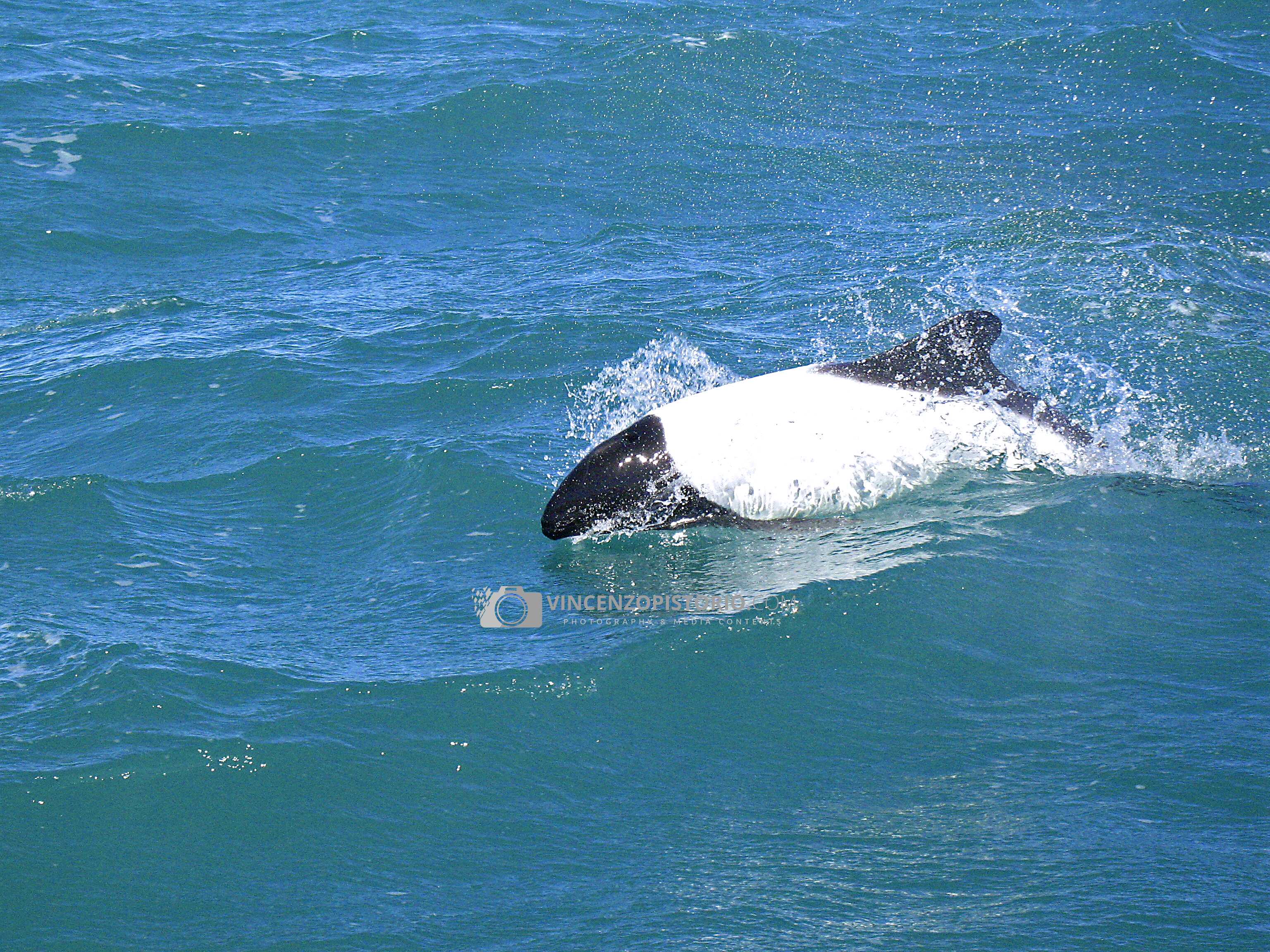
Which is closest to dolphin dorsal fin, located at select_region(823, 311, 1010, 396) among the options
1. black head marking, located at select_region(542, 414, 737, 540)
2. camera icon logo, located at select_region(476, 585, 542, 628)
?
black head marking, located at select_region(542, 414, 737, 540)

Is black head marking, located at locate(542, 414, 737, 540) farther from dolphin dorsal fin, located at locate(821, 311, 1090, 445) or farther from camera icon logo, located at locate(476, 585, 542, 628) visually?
dolphin dorsal fin, located at locate(821, 311, 1090, 445)

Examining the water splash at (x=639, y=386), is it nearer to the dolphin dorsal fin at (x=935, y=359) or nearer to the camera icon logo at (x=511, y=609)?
the dolphin dorsal fin at (x=935, y=359)

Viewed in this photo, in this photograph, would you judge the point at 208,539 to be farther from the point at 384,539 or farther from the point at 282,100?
the point at 282,100

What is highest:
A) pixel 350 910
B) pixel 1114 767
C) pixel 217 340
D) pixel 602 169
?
pixel 602 169

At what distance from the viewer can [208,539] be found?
1055cm

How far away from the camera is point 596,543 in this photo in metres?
10.2

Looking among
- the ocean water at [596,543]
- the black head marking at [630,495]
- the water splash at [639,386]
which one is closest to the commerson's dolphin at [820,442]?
the black head marking at [630,495]

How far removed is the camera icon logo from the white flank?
5.63 feet

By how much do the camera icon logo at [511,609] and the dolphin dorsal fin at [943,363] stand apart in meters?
3.37

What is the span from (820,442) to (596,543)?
2119 mm

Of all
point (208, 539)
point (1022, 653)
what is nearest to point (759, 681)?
point (1022, 653)

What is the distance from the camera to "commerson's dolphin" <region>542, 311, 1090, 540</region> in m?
10.2

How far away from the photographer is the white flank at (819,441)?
10.2 metres

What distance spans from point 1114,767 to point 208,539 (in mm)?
7525
